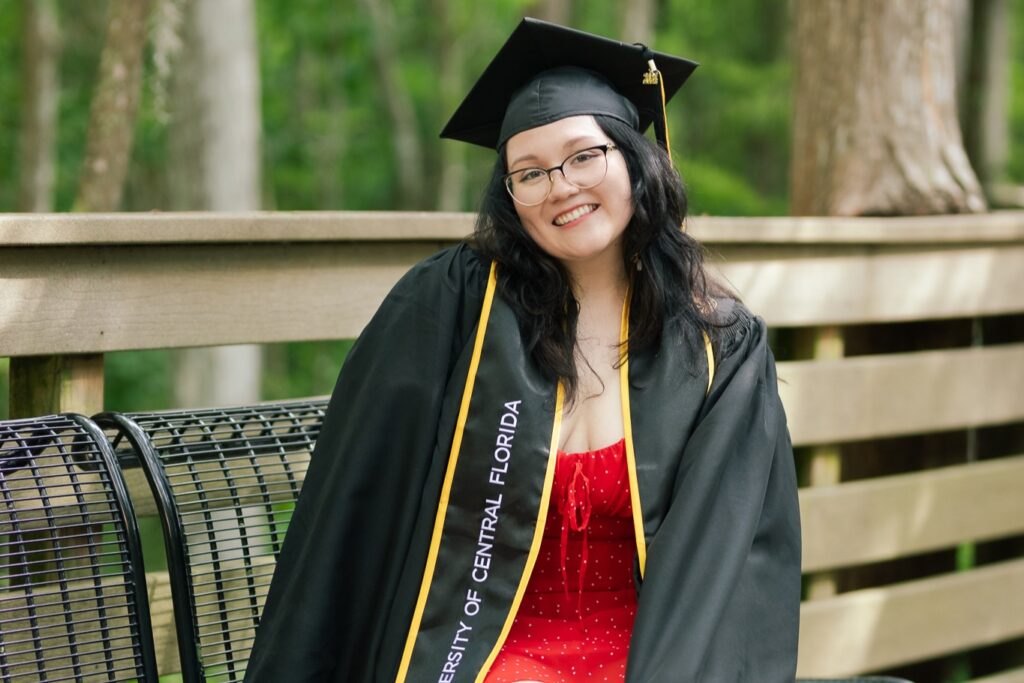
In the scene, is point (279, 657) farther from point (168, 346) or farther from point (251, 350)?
point (251, 350)

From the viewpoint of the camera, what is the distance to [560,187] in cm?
250

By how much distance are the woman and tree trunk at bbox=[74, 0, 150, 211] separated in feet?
9.15

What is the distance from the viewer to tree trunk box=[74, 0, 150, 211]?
493 centimetres

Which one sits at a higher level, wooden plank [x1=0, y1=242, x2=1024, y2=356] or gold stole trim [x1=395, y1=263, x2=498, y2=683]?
wooden plank [x1=0, y1=242, x2=1024, y2=356]

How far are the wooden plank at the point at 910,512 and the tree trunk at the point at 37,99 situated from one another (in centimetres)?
1084

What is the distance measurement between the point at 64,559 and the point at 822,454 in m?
2.58

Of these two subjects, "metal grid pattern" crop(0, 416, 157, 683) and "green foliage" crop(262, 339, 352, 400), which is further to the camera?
"green foliage" crop(262, 339, 352, 400)

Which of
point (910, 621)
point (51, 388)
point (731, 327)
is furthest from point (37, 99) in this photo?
point (731, 327)

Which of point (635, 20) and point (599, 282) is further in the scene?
point (635, 20)

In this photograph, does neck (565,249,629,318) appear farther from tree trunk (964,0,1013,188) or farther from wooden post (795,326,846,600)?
tree trunk (964,0,1013,188)

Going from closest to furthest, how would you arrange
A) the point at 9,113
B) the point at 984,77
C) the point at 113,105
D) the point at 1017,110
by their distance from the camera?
the point at 113,105, the point at 984,77, the point at 9,113, the point at 1017,110

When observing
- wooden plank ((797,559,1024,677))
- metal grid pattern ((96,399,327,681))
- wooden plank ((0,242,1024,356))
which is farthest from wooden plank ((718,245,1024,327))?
metal grid pattern ((96,399,327,681))

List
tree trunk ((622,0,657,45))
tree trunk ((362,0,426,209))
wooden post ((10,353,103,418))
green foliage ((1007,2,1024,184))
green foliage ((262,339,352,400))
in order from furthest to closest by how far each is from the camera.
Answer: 1. tree trunk ((362,0,426,209))
2. green foliage ((262,339,352,400))
3. green foliage ((1007,2,1024,184))
4. tree trunk ((622,0,657,45))
5. wooden post ((10,353,103,418))

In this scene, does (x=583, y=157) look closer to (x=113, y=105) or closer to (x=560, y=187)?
(x=560, y=187)
